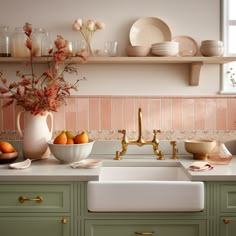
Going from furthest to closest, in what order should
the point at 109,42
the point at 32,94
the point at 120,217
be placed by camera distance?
1. the point at 109,42
2. the point at 32,94
3. the point at 120,217

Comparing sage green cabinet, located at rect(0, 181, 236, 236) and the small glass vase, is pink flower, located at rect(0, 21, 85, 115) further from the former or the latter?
the small glass vase

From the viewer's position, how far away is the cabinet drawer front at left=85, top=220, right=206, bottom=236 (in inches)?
84.6

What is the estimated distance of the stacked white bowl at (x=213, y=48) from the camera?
2.61 metres

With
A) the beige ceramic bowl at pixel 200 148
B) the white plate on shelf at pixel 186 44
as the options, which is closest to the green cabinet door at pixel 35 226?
the beige ceramic bowl at pixel 200 148

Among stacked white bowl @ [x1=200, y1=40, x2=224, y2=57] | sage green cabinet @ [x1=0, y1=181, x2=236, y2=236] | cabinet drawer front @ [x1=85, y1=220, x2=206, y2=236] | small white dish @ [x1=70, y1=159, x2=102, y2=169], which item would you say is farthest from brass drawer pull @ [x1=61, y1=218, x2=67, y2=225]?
stacked white bowl @ [x1=200, y1=40, x2=224, y2=57]

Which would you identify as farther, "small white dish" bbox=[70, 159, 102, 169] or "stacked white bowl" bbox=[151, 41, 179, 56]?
"stacked white bowl" bbox=[151, 41, 179, 56]

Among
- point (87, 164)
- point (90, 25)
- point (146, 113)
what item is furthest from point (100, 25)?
point (87, 164)

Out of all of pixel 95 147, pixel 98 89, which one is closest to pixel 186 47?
pixel 98 89

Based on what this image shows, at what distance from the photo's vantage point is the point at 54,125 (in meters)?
2.85

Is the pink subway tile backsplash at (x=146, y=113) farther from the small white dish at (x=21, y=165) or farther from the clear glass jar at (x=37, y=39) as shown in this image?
the small white dish at (x=21, y=165)

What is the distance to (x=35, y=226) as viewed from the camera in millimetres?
2168

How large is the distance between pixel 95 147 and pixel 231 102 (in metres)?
0.99

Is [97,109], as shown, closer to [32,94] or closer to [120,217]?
[32,94]

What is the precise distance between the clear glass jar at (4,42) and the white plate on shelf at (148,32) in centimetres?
82
